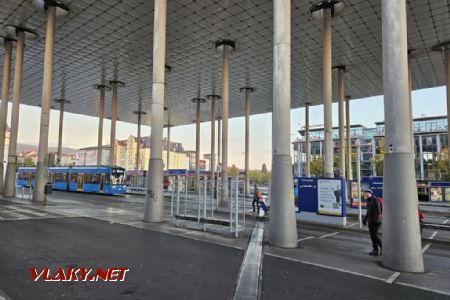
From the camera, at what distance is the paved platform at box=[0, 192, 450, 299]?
553cm

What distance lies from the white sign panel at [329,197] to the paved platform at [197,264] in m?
3.08

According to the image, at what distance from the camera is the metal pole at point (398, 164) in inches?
286

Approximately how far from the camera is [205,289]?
563 centimetres

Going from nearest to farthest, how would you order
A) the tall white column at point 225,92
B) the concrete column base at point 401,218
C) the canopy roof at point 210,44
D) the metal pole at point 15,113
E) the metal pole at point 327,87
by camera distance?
the concrete column base at point 401,218, the metal pole at point 327,87, the canopy roof at point 210,44, the metal pole at point 15,113, the tall white column at point 225,92

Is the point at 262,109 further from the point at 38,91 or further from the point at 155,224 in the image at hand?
the point at 155,224

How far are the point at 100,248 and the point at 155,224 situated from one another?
5.18 metres

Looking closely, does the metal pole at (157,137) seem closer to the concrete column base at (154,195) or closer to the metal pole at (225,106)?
the concrete column base at (154,195)

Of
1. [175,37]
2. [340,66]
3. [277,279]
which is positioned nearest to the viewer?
[277,279]

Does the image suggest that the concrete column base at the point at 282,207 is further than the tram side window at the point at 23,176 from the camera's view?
No

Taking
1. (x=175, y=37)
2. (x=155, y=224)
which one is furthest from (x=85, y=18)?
(x=155, y=224)

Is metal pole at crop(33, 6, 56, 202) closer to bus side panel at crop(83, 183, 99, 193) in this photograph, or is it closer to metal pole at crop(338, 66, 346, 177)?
bus side panel at crop(83, 183, 99, 193)

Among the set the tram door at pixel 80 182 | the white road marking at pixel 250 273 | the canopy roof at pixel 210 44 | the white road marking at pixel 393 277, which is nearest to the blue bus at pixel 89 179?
the tram door at pixel 80 182

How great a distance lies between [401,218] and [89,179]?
105ft

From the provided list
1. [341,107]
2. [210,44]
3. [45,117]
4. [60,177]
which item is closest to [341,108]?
[341,107]
